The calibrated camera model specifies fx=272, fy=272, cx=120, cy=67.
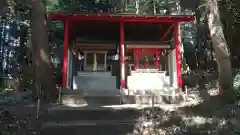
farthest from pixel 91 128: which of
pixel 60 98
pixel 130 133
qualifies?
pixel 60 98

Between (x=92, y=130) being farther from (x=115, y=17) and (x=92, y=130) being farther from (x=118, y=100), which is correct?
(x=115, y=17)

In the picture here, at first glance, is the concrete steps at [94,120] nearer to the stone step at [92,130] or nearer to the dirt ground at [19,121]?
the stone step at [92,130]

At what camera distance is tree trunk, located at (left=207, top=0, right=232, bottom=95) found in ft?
35.3

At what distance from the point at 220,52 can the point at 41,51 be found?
25.3ft

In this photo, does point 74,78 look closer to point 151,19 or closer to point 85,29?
point 85,29

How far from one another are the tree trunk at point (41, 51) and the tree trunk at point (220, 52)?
732 cm

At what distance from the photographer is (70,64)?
60.1 feet

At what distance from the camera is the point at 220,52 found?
10.9m

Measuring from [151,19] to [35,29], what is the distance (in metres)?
6.63

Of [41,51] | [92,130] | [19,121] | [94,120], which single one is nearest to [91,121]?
[94,120]

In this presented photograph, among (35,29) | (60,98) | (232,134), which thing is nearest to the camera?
(232,134)

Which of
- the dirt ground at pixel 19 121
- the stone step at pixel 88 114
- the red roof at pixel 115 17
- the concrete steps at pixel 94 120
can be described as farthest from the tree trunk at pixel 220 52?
the dirt ground at pixel 19 121

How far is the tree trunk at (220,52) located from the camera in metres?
10.7

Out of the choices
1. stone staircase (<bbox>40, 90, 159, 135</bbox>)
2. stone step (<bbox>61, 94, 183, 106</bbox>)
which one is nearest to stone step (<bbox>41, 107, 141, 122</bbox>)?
stone staircase (<bbox>40, 90, 159, 135</bbox>)
